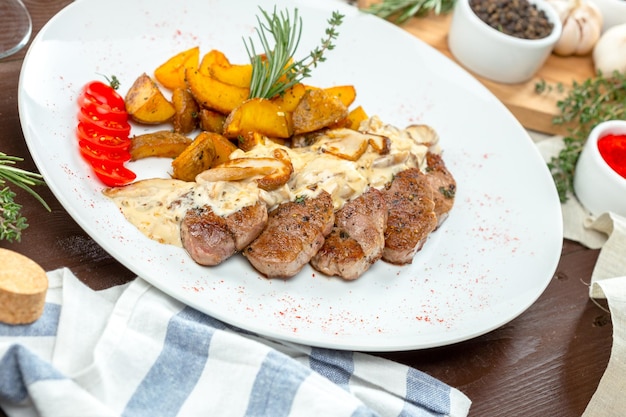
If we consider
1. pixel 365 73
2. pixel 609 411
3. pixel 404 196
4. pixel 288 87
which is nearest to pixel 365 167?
pixel 404 196

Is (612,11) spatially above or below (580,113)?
above

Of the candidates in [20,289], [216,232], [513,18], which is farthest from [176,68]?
[513,18]

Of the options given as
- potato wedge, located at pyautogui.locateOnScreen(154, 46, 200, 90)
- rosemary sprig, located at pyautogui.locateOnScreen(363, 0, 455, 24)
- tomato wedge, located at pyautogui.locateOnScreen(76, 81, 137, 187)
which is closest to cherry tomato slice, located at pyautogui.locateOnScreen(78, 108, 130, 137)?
tomato wedge, located at pyautogui.locateOnScreen(76, 81, 137, 187)

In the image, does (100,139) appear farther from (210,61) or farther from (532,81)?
(532,81)

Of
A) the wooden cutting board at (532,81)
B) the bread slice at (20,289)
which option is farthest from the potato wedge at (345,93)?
the bread slice at (20,289)

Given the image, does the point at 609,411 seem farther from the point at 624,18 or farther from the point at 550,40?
the point at 624,18

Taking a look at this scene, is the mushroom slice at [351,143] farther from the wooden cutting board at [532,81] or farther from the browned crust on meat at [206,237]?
the wooden cutting board at [532,81]
